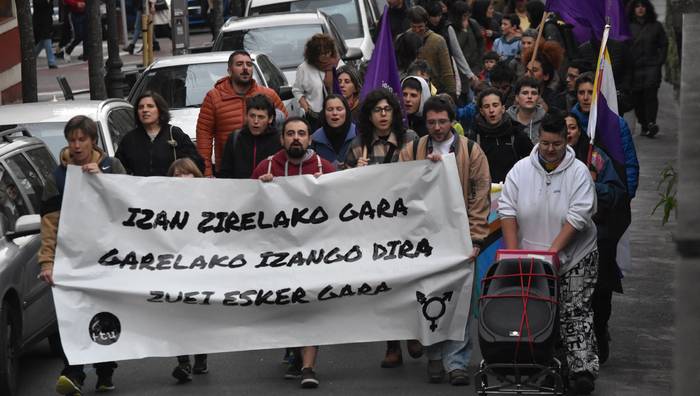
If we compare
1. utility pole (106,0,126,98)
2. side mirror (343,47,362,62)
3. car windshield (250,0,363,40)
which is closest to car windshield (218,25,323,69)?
side mirror (343,47,362,62)

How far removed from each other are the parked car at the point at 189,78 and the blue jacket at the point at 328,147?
17.4ft

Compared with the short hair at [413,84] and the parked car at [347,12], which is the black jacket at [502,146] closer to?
the short hair at [413,84]

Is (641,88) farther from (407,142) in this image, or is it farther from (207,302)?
(207,302)

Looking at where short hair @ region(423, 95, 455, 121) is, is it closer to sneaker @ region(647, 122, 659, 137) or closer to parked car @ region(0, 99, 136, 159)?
parked car @ region(0, 99, 136, 159)

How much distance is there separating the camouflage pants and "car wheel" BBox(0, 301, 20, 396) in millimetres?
3100

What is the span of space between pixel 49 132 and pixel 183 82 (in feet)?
15.3

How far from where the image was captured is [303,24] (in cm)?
1794

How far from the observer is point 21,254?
311 inches

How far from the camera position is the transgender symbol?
7.66m

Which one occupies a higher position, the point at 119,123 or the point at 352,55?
the point at 119,123

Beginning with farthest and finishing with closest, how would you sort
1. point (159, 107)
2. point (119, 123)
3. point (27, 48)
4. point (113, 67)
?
1. point (113, 67)
2. point (27, 48)
3. point (119, 123)
4. point (159, 107)

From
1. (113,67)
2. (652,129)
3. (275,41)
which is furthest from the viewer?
(113,67)

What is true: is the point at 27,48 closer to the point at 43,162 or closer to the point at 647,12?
the point at 43,162

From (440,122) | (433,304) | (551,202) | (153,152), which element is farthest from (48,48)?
(551,202)
